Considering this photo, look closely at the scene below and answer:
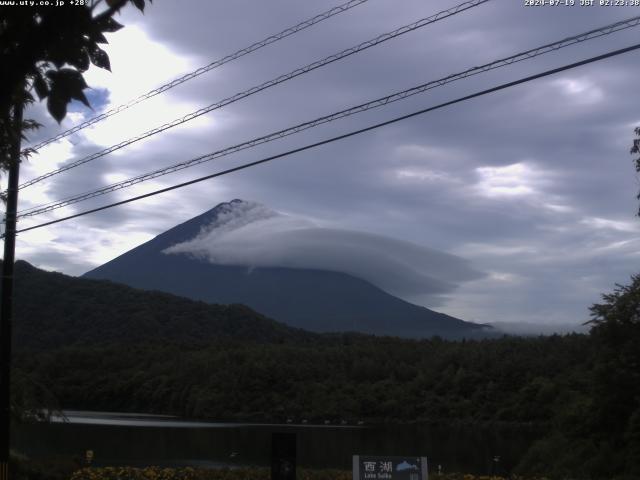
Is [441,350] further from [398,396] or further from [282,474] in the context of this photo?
Answer: [282,474]

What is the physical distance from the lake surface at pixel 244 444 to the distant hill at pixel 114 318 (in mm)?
55257

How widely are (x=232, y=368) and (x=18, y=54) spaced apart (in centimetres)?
9836

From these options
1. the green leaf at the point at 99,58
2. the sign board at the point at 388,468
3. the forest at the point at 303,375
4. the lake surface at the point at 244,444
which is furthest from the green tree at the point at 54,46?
the forest at the point at 303,375

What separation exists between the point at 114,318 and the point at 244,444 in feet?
300

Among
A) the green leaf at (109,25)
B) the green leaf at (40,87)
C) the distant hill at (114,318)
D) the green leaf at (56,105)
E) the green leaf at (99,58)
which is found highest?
the distant hill at (114,318)

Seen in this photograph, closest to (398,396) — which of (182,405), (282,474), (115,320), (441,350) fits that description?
(441,350)

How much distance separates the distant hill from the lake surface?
2175 inches

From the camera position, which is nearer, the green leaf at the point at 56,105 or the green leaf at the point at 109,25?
the green leaf at the point at 56,105

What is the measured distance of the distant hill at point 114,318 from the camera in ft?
406

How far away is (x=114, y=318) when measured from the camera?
140625 mm

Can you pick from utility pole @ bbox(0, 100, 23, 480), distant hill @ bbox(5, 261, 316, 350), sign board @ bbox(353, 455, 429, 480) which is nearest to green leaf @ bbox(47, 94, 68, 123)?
sign board @ bbox(353, 455, 429, 480)

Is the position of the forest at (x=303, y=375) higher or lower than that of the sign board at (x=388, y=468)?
higher

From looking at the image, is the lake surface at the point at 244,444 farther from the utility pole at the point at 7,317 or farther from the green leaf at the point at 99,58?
the green leaf at the point at 99,58

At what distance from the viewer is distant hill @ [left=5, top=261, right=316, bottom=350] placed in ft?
406
